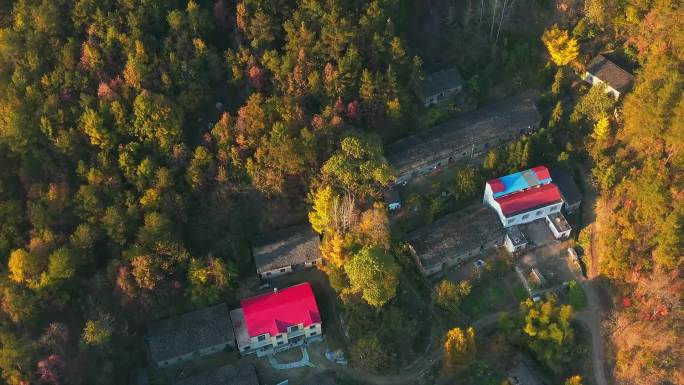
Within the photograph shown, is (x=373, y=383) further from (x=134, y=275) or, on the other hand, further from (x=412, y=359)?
(x=134, y=275)

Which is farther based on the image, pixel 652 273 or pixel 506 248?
pixel 506 248

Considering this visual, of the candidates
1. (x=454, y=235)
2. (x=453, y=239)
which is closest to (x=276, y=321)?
(x=453, y=239)

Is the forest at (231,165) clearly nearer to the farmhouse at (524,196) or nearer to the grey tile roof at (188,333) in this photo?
the grey tile roof at (188,333)

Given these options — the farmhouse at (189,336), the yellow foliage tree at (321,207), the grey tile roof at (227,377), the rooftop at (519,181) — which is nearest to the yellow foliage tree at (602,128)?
the rooftop at (519,181)

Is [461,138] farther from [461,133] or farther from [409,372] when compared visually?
[409,372]

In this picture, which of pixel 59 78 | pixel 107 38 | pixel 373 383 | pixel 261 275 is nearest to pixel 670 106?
pixel 373 383

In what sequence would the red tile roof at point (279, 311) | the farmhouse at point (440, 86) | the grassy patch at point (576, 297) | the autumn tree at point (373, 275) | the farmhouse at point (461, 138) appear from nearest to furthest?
the autumn tree at point (373, 275) < the red tile roof at point (279, 311) < the grassy patch at point (576, 297) < the farmhouse at point (461, 138) < the farmhouse at point (440, 86)
